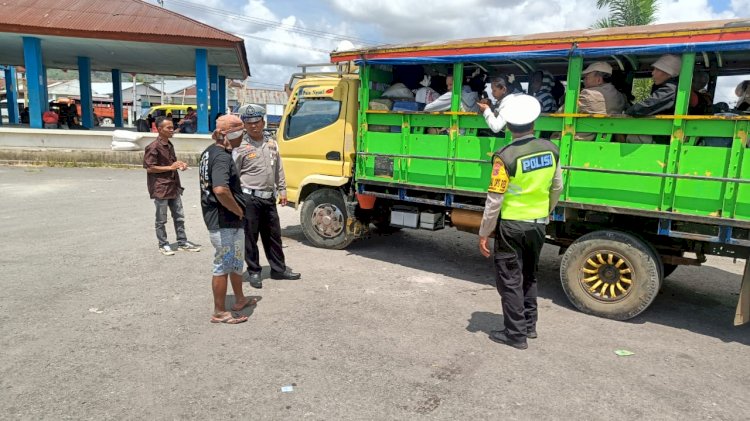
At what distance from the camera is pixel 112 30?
50.9 feet

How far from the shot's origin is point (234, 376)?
3.32m

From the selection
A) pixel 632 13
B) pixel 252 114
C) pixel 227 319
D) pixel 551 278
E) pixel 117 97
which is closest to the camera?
pixel 227 319

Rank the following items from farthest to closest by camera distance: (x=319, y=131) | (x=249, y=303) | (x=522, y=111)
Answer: (x=319, y=131) → (x=249, y=303) → (x=522, y=111)

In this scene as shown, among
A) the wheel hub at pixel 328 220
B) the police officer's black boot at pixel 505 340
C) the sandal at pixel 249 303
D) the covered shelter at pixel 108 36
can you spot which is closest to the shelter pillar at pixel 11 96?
the covered shelter at pixel 108 36

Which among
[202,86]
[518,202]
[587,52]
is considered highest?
[202,86]

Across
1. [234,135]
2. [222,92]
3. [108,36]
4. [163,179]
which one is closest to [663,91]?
[234,135]

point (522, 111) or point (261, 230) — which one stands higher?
point (522, 111)

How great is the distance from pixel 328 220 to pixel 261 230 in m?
1.41

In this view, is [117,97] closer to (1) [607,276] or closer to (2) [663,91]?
(1) [607,276]

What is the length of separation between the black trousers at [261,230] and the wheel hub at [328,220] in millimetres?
1322

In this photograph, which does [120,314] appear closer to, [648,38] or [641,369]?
[641,369]

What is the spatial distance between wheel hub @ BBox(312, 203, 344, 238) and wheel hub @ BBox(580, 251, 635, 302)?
3.09 meters

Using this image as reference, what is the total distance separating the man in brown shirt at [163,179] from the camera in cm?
609

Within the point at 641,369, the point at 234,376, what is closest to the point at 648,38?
the point at 641,369
